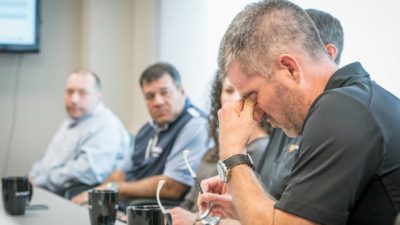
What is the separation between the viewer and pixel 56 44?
16.0 ft

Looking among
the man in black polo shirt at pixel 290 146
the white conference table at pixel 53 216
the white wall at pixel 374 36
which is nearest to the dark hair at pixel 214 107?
the white wall at pixel 374 36

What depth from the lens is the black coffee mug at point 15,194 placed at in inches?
77.5

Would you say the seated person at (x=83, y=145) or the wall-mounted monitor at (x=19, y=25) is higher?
the wall-mounted monitor at (x=19, y=25)

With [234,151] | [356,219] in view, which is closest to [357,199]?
[356,219]

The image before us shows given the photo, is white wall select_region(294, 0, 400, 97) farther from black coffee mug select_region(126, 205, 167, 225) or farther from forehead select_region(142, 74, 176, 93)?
black coffee mug select_region(126, 205, 167, 225)

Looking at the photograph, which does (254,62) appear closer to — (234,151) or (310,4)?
(234,151)

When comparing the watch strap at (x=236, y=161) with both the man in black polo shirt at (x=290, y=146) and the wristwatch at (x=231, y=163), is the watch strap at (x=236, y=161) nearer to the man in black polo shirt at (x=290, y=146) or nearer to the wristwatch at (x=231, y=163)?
the wristwatch at (x=231, y=163)

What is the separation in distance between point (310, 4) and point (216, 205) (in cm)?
160

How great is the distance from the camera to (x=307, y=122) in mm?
1278

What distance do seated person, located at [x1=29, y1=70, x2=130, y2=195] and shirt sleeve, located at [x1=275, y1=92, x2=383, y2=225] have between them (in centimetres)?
256

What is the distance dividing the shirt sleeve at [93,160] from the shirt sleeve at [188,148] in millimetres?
769

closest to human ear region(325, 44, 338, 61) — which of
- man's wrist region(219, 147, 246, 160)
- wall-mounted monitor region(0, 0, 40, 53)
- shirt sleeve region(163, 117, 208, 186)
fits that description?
man's wrist region(219, 147, 246, 160)

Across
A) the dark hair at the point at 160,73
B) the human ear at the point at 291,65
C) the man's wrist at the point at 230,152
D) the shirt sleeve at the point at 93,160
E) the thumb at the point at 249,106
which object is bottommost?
the shirt sleeve at the point at 93,160

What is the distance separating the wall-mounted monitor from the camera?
14.8 ft
